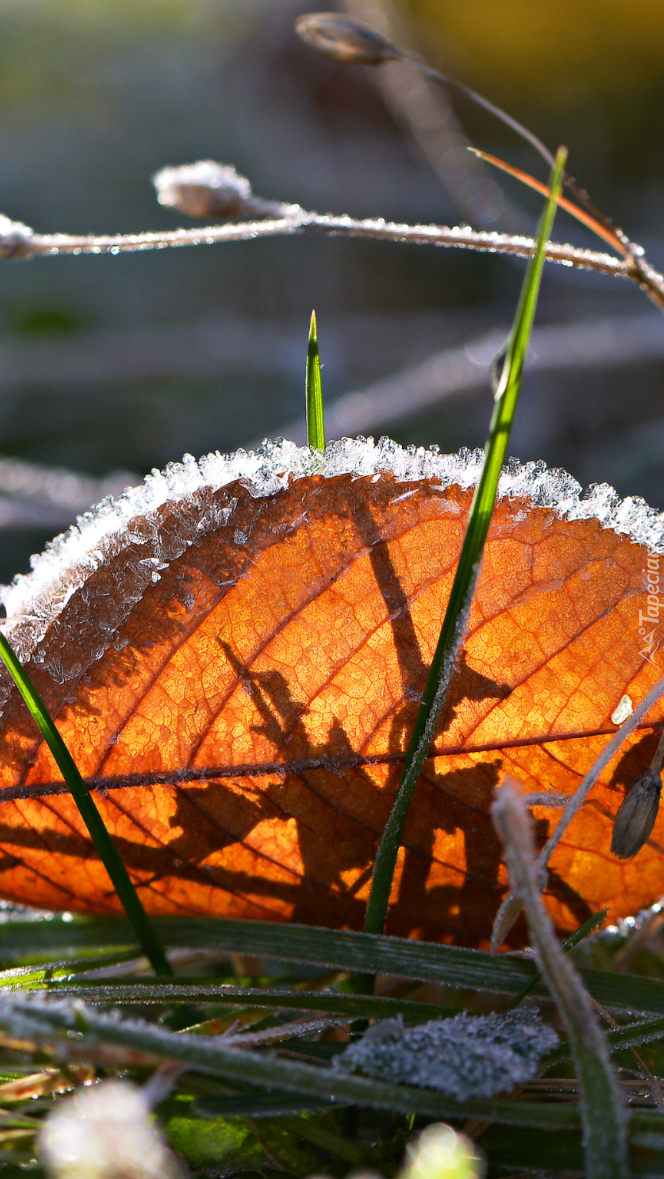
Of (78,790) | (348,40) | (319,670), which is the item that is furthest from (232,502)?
(348,40)

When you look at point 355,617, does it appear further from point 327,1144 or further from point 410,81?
point 410,81

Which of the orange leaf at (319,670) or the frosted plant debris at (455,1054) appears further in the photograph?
the orange leaf at (319,670)

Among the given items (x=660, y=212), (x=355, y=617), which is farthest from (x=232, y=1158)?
(x=660, y=212)

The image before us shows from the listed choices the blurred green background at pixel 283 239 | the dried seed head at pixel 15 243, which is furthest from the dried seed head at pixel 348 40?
the blurred green background at pixel 283 239

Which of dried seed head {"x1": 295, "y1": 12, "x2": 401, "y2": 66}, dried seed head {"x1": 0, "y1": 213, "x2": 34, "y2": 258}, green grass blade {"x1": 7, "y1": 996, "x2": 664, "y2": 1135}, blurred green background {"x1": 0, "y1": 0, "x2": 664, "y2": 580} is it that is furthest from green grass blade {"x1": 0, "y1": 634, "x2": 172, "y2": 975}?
blurred green background {"x1": 0, "y1": 0, "x2": 664, "y2": 580}

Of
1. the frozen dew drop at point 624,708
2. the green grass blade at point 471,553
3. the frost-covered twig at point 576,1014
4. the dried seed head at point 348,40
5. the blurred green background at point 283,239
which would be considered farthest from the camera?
the blurred green background at point 283,239

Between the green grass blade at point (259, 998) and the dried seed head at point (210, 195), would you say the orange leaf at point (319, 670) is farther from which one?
the dried seed head at point (210, 195)
